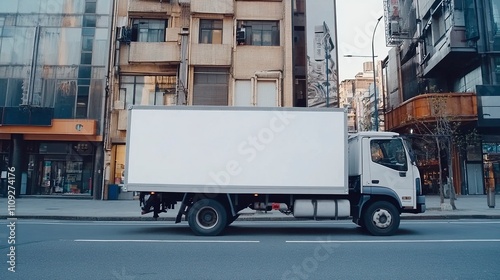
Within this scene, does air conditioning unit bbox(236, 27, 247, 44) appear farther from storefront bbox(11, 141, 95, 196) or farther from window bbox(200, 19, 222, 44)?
storefront bbox(11, 141, 95, 196)

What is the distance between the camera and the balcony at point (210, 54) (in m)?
23.8

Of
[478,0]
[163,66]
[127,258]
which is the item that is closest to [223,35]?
[163,66]

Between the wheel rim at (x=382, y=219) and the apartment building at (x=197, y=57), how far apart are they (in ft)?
47.4

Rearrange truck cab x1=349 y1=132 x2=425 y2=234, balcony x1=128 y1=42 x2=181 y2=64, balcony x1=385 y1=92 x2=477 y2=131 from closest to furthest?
truck cab x1=349 y1=132 x2=425 y2=234 → balcony x1=385 y1=92 x2=477 y2=131 → balcony x1=128 y1=42 x2=181 y2=64

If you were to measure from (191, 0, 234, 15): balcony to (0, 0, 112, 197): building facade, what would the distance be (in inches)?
248

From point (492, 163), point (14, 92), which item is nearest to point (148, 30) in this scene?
point (14, 92)

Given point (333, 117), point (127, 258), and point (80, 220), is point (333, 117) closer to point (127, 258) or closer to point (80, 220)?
point (127, 258)

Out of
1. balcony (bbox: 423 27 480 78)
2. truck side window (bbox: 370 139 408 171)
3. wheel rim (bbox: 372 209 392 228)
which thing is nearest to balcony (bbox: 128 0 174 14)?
balcony (bbox: 423 27 480 78)

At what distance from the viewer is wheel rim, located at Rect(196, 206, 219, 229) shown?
966 centimetres

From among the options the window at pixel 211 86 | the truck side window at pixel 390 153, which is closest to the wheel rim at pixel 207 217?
the truck side window at pixel 390 153

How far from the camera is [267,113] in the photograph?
9.80 m

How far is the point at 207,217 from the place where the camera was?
31.8ft

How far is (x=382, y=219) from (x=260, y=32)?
61.0ft

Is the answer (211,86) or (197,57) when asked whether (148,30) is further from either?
(211,86)
